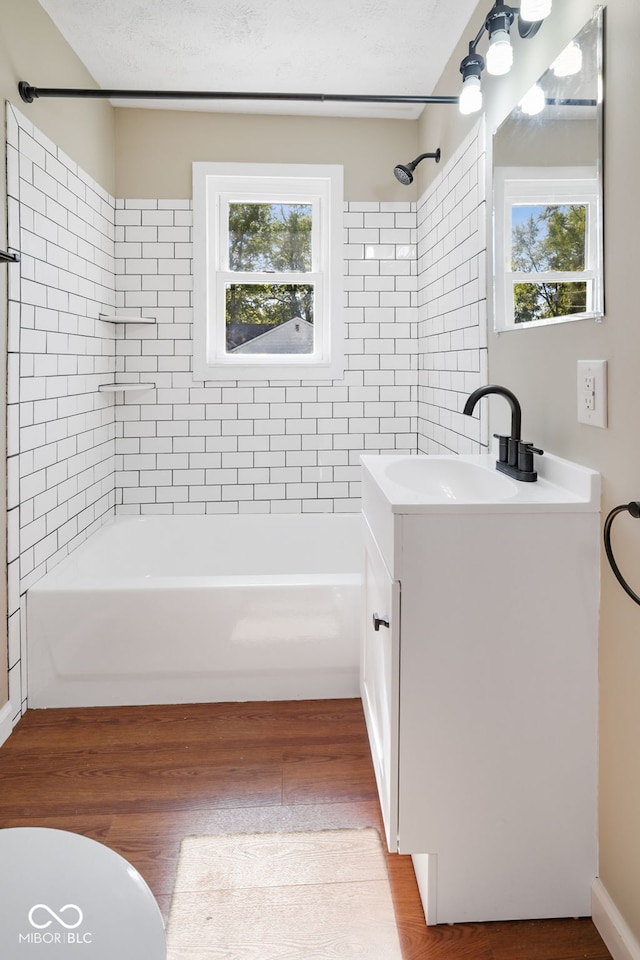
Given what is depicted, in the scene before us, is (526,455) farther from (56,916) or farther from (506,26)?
(56,916)

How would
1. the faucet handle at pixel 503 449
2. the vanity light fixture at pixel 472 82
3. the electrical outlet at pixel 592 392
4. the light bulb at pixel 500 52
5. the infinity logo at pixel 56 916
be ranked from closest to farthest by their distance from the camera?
the infinity logo at pixel 56 916 < the electrical outlet at pixel 592 392 < the light bulb at pixel 500 52 < the faucet handle at pixel 503 449 < the vanity light fixture at pixel 472 82

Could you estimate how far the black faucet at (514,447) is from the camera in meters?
1.75

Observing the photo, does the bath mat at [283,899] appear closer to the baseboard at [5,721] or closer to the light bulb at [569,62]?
the baseboard at [5,721]

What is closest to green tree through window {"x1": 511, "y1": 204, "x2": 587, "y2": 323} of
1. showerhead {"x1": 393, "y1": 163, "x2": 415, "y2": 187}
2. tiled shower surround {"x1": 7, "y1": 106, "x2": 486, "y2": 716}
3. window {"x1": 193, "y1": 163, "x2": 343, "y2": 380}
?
tiled shower surround {"x1": 7, "y1": 106, "x2": 486, "y2": 716}

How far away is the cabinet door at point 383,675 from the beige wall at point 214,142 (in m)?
2.40

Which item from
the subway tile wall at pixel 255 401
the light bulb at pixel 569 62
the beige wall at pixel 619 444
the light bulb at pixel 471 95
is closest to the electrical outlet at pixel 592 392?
the beige wall at pixel 619 444

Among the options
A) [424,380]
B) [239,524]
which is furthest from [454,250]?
[239,524]

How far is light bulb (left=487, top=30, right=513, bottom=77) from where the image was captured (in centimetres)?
172

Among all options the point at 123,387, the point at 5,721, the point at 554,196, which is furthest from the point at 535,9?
the point at 5,721

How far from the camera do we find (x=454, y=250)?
2.79 metres

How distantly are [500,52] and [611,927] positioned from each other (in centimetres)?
217

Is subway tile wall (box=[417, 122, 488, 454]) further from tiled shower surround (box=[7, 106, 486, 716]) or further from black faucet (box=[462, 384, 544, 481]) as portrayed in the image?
black faucet (box=[462, 384, 544, 481])

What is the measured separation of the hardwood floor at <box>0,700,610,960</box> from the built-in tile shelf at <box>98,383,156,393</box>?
5.02ft

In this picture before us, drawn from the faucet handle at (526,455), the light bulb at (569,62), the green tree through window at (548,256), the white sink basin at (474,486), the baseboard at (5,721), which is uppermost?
the light bulb at (569,62)
